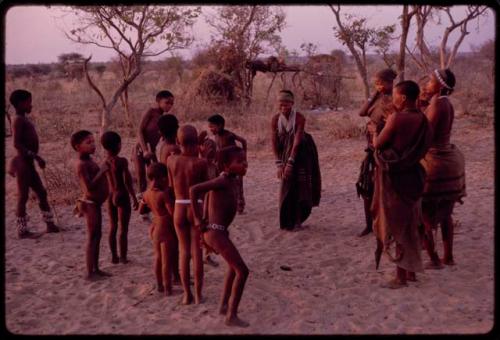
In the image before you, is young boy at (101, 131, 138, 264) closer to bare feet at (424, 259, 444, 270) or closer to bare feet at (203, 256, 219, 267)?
bare feet at (203, 256, 219, 267)

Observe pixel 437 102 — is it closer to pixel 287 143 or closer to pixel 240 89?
pixel 287 143

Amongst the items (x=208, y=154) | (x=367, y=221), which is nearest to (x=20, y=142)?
(x=208, y=154)

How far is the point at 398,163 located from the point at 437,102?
2.45 ft

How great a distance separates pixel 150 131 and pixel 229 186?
101 inches

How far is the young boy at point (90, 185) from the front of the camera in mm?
4426

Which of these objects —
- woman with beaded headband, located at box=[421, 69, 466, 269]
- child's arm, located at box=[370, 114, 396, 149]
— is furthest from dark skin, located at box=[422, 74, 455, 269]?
child's arm, located at box=[370, 114, 396, 149]

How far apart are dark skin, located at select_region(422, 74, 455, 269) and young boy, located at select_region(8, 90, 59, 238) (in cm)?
404

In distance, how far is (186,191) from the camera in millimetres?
3750

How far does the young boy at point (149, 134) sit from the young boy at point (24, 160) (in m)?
1.06

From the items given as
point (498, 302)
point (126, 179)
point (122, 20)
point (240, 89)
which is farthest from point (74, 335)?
point (240, 89)

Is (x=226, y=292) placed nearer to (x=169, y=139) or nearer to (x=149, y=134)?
(x=169, y=139)

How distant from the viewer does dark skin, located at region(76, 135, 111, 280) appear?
4426mm

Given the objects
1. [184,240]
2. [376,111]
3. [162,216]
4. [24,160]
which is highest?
[376,111]

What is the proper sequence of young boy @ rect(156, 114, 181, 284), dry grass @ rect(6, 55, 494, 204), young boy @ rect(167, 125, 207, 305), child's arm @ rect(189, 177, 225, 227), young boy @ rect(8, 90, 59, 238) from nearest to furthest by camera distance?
child's arm @ rect(189, 177, 225, 227) < young boy @ rect(167, 125, 207, 305) < young boy @ rect(156, 114, 181, 284) < young boy @ rect(8, 90, 59, 238) < dry grass @ rect(6, 55, 494, 204)
